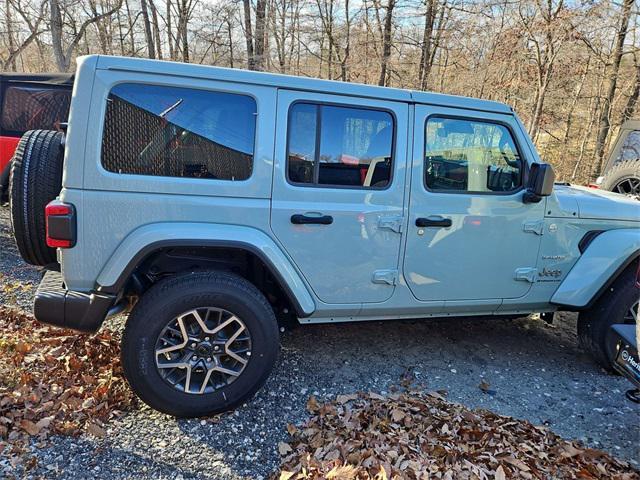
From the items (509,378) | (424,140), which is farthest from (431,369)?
(424,140)

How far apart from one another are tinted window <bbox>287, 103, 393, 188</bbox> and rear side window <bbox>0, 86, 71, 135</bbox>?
16.0 ft

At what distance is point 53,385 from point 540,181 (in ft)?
11.5

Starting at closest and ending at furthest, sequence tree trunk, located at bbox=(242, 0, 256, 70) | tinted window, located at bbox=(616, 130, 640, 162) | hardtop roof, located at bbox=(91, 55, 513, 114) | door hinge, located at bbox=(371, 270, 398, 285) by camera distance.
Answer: hardtop roof, located at bbox=(91, 55, 513, 114) → door hinge, located at bbox=(371, 270, 398, 285) → tinted window, located at bbox=(616, 130, 640, 162) → tree trunk, located at bbox=(242, 0, 256, 70)

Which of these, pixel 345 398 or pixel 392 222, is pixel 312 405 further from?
pixel 392 222

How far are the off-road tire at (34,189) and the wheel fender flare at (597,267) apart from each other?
3.61 meters

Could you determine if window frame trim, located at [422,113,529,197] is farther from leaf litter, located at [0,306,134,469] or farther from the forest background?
the forest background

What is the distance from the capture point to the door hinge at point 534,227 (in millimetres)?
3330

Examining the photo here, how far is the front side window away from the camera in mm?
3123

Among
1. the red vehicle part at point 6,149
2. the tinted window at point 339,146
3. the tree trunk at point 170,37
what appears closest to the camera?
the tinted window at point 339,146

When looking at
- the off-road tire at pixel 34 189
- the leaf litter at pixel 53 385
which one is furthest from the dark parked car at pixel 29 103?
the off-road tire at pixel 34 189

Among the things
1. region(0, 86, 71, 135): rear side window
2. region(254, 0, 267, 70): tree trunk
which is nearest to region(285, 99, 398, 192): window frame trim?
region(0, 86, 71, 135): rear side window

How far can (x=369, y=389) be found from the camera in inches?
126

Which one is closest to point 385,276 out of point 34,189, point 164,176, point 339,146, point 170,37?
point 339,146

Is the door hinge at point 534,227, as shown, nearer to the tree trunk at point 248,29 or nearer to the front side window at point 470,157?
the front side window at point 470,157
